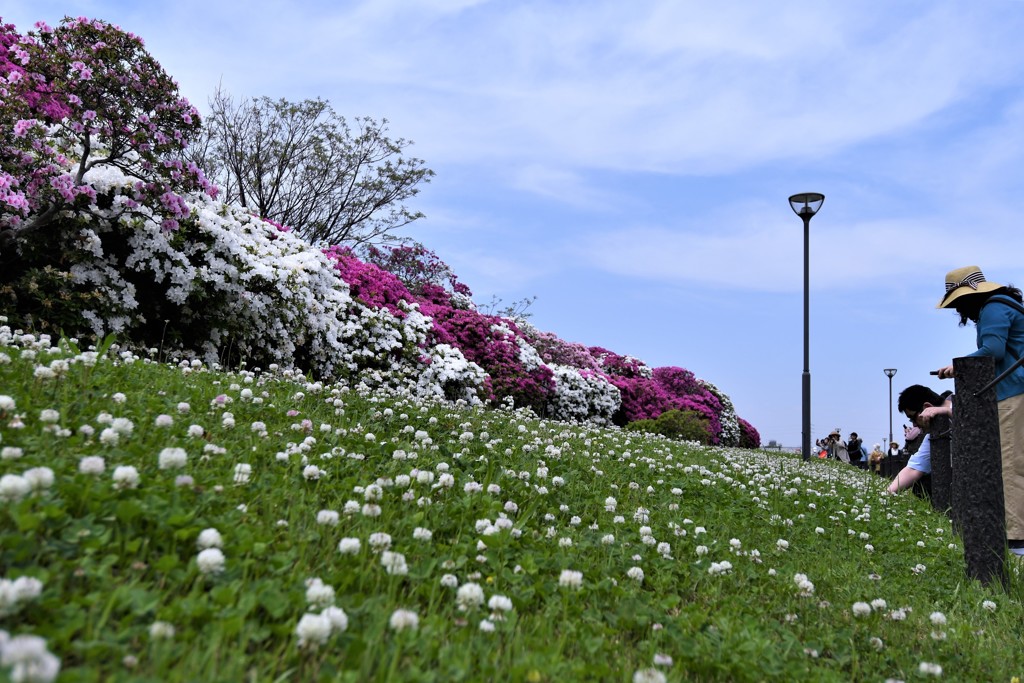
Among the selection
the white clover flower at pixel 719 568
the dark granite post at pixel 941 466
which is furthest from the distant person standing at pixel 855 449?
the white clover flower at pixel 719 568

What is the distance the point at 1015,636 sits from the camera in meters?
4.22

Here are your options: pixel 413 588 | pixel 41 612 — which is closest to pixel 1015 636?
pixel 413 588

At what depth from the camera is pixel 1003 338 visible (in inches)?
231

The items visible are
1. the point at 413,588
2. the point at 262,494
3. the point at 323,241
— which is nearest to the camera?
the point at 413,588

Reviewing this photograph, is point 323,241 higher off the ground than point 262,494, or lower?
higher

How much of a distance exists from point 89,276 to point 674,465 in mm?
8208

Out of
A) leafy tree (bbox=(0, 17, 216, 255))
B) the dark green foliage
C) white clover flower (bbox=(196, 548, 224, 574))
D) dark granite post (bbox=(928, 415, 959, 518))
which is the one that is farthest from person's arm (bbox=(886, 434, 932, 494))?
leafy tree (bbox=(0, 17, 216, 255))

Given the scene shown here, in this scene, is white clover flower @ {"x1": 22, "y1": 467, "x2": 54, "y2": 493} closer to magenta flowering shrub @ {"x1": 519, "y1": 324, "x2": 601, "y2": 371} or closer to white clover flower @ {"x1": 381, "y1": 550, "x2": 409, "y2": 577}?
white clover flower @ {"x1": 381, "y1": 550, "x2": 409, "y2": 577}

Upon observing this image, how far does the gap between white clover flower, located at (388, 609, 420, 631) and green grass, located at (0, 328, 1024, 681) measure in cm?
3

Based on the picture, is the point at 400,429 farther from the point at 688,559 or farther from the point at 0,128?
the point at 0,128

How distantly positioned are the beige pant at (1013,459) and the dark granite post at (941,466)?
373 centimetres

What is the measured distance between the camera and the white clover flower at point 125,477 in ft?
9.67

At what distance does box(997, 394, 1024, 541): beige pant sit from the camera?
18.4 ft

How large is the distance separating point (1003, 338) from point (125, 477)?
6.75 metres
